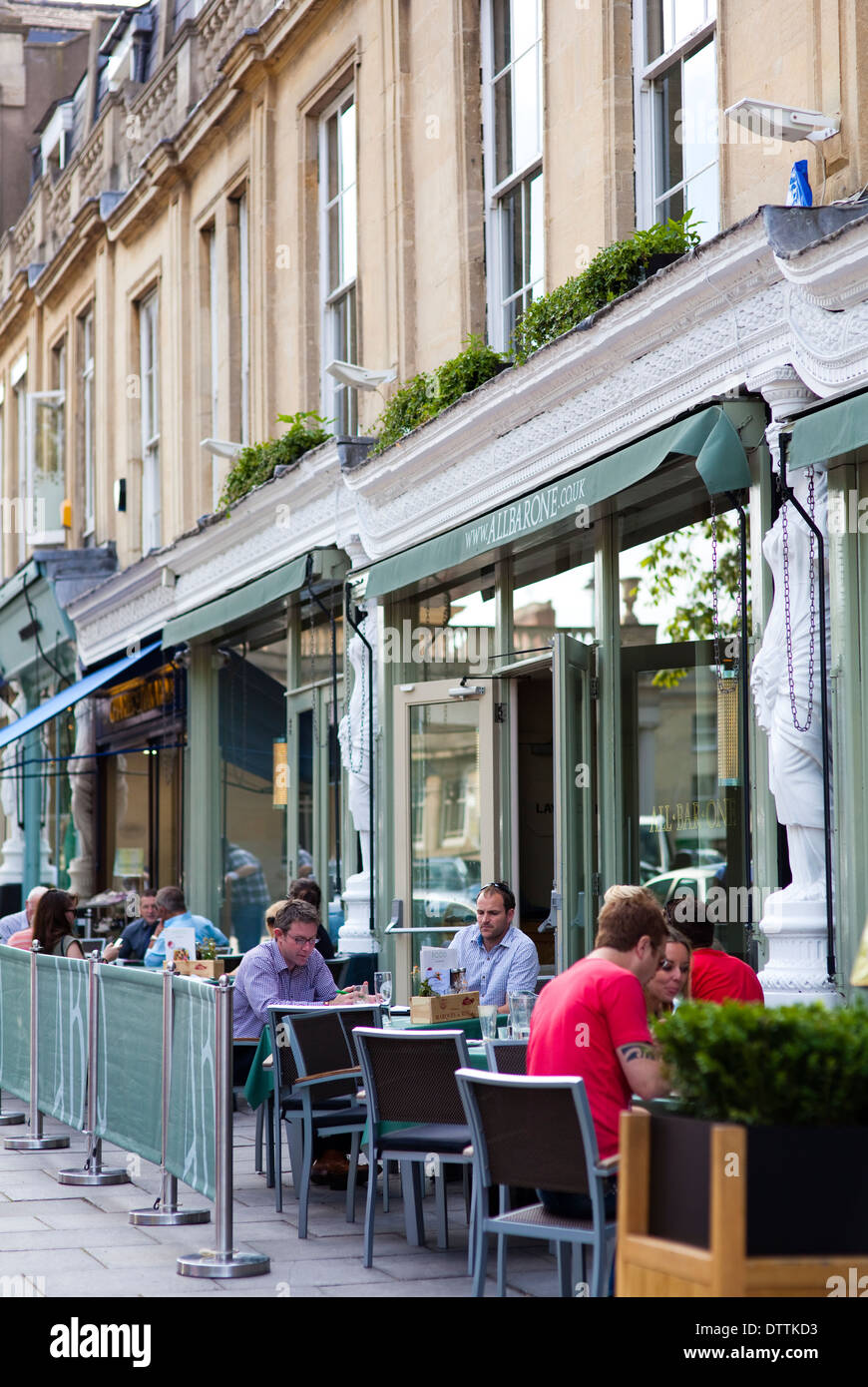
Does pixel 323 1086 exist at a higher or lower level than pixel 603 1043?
lower

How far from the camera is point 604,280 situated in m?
9.49

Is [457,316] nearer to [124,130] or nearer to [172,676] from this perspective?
[172,676]

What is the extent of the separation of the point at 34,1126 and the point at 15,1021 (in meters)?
0.68

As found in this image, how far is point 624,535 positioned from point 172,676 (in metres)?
8.97

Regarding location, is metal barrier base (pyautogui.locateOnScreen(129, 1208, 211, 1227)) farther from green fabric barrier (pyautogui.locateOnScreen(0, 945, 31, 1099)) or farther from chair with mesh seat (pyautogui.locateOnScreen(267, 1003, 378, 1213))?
green fabric barrier (pyautogui.locateOnScreen(0, 945, 31, 1099))

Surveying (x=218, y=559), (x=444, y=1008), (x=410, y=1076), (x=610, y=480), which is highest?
(x=218, y=559)

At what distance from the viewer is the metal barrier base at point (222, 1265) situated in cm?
680

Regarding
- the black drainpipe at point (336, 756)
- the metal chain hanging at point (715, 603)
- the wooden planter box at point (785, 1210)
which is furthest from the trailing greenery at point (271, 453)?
the wooden planter box at point (785, 1210)

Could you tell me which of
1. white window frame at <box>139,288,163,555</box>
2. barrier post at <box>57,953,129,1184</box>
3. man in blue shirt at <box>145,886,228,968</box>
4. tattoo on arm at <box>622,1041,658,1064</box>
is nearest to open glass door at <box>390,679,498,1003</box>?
man in blue shirt at <box>145,886,228,968</box>

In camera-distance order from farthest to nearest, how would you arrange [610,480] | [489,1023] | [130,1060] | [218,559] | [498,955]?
1. [218,559]
2. [498,955]
3. [610,480]
4. [130,1060]
5. [489,1023]

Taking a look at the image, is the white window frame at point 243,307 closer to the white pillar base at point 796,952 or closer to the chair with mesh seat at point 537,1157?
the white pillar base at point 796,952

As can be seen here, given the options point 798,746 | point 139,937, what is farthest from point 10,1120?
point 798,746

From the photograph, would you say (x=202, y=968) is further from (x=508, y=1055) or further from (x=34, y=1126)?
(x=508, y=1055)

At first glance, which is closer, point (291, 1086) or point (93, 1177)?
point (291, 1086)
